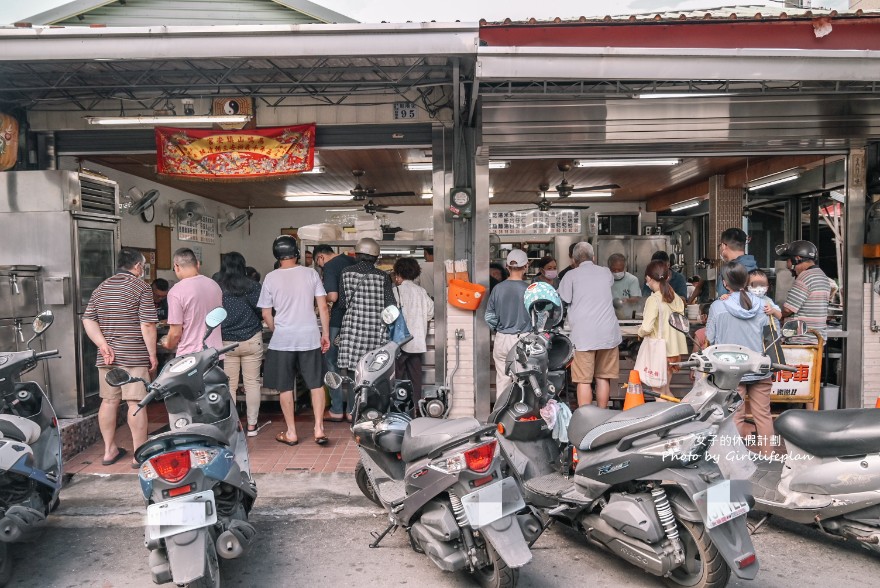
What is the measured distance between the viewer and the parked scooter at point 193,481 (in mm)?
3014

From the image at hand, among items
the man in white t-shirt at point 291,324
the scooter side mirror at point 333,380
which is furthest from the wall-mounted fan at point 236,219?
the scooter side mirror at point 333,380

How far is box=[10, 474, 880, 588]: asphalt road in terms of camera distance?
3.59 meters

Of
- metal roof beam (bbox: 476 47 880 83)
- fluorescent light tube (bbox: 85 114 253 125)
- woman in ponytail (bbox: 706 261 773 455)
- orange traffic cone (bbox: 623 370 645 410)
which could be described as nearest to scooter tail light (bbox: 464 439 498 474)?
orange traffic cone (bbox: 623 370 645 410)

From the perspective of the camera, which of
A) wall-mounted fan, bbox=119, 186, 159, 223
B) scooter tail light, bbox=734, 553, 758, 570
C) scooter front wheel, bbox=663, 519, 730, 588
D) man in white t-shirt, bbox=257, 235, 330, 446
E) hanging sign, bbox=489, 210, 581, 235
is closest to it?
scooter tail light, bbox=734, 553, 758, 570

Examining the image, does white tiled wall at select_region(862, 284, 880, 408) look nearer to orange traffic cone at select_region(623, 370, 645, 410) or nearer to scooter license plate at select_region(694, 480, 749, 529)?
orange traffic cone at select_region(623, 370, 645, 410)

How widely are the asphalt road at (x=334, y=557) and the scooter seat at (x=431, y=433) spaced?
77 centimetres

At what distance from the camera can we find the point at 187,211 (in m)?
12.9

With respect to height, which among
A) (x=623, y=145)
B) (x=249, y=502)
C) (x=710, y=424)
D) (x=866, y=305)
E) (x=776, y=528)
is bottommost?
(x=776, y=528)

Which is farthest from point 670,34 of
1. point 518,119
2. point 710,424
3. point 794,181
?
point 794,181

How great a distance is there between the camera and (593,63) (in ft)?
16.4

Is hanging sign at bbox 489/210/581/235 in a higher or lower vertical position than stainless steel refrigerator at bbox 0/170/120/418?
higher

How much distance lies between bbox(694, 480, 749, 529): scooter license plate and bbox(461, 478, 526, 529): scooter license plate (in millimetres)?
873

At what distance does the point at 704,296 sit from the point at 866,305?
593 cm

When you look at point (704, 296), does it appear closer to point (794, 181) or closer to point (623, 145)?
point (794, 181)
